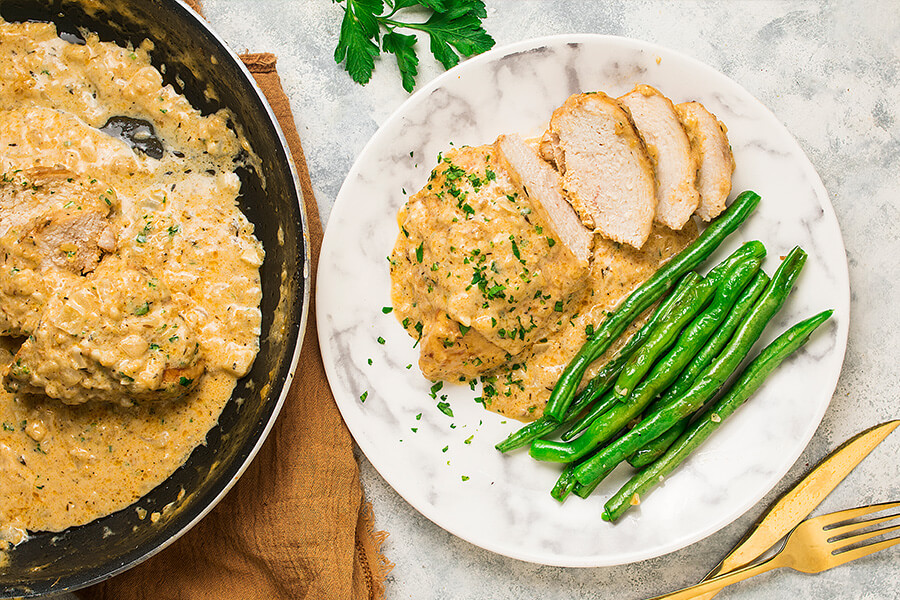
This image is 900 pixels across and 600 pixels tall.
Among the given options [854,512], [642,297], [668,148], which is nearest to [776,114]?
[668,148]

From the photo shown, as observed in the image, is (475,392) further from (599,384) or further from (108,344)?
Result: (108,344)

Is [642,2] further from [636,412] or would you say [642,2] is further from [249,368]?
[249,368]

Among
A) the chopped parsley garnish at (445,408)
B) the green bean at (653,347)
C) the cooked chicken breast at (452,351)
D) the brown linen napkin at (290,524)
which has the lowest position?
the brown linen napkin at (290,524)

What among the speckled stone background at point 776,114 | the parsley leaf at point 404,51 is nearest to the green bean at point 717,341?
the speckled stone background at point 776,114

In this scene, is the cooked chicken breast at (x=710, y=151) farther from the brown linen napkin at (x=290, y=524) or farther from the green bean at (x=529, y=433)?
the brown linen napkin at (x=290, y=524)

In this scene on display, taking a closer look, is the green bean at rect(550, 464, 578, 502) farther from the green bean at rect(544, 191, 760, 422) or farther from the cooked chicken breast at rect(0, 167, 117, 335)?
the cooked chicken breast at rect(0, 167, 117, 335)

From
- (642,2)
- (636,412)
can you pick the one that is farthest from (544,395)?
(642,2)
